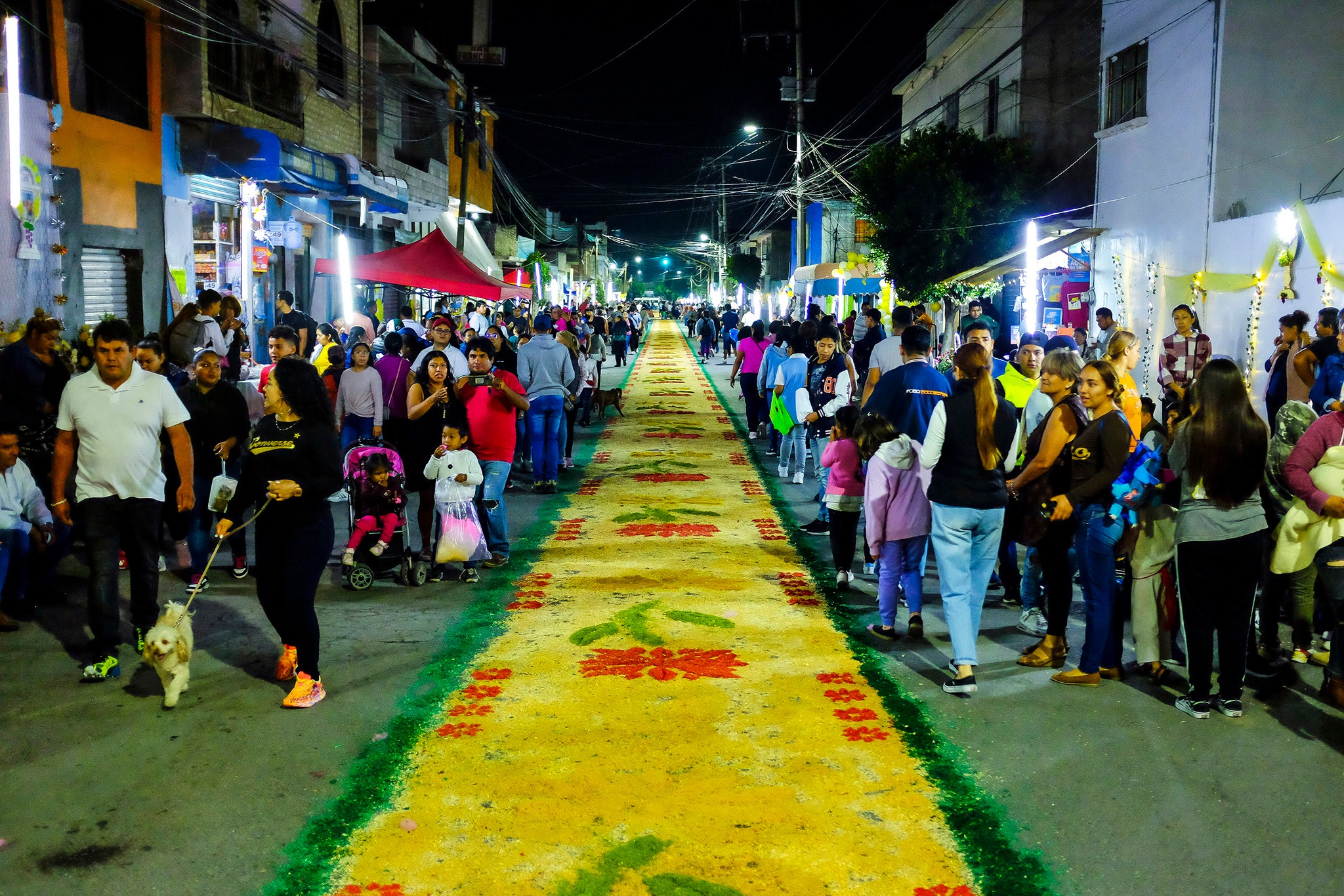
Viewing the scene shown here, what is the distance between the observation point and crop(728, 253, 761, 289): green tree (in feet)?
201

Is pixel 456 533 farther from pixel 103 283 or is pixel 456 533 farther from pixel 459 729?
pixel 103 283

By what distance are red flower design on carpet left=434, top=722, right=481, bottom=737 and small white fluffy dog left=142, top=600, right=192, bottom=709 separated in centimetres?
136

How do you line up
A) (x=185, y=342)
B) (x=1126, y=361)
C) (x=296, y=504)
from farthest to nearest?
(x=185, y=342)
(x=1126, y=361)
(x=296, y=504)

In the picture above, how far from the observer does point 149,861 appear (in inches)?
160

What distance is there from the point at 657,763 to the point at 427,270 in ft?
46.0

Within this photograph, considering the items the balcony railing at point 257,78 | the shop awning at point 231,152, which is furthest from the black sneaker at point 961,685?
the balcony railing at point 257,78

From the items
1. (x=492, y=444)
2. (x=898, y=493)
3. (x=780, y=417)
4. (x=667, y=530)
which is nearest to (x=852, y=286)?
(x=780, y=417)

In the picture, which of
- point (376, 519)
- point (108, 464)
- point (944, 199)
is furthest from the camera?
point (944, 199)

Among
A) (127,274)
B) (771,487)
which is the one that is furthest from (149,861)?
(127,274)

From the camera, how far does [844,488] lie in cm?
771

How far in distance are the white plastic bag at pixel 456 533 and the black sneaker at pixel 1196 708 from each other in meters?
4.83

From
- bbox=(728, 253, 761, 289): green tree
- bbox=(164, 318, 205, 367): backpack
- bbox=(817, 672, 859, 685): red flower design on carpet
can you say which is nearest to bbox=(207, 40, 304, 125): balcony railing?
bbox=(164, 318, 205, 367): backpack

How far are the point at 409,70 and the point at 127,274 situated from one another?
14073mm

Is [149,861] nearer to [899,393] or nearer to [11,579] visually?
[11,579]
